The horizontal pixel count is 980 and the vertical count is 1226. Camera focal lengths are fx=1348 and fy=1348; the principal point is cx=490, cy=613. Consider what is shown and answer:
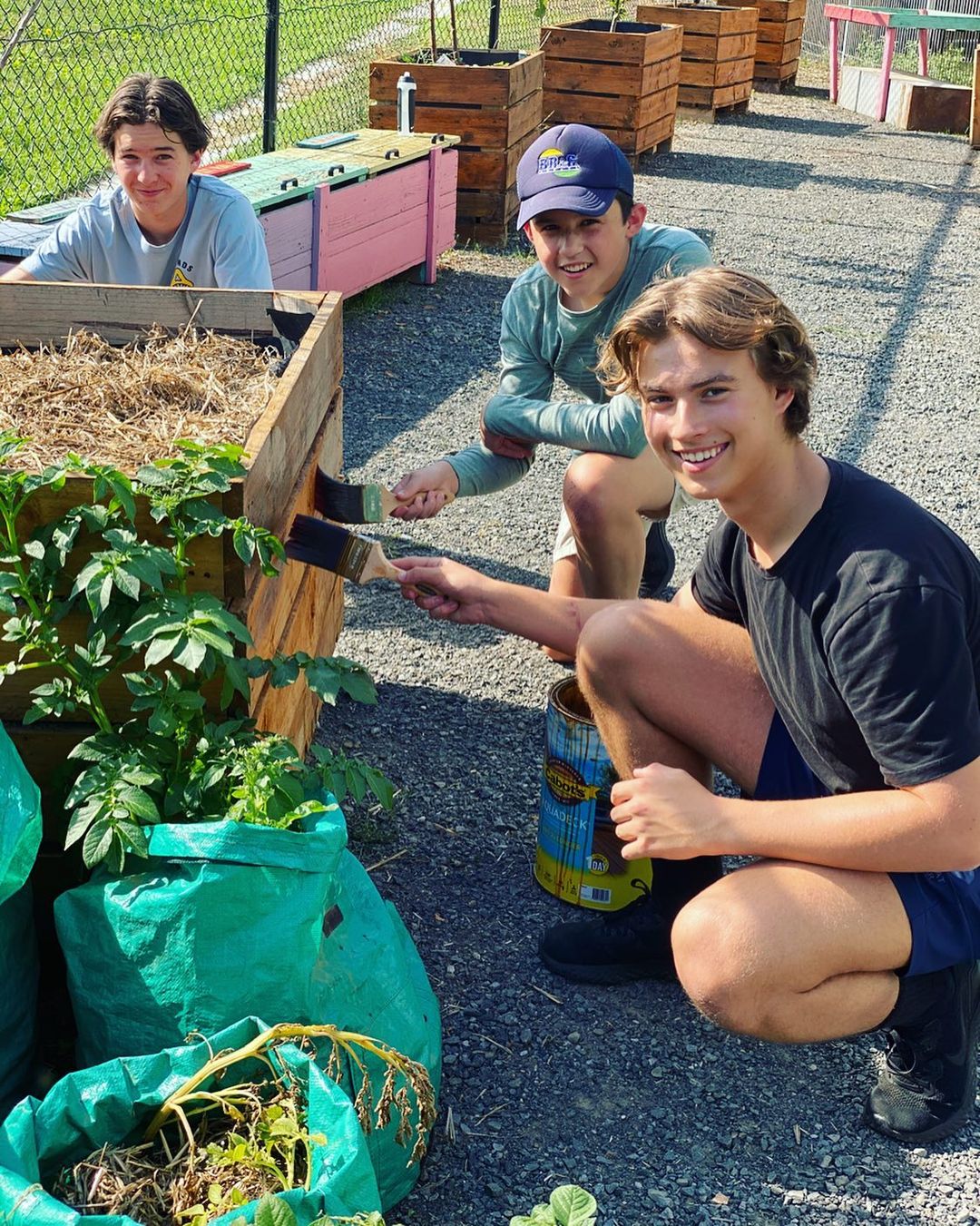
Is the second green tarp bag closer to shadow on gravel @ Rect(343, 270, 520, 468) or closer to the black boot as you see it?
the black boot

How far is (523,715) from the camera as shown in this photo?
3.60 meters

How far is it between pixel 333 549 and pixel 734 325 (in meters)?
1.00

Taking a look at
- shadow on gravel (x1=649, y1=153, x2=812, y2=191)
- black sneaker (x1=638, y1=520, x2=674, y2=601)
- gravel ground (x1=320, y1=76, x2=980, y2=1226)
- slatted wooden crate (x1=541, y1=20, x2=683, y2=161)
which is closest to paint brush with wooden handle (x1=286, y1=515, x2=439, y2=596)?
gravel ground (x1=320, y1=76, x2=980, y2=1226)

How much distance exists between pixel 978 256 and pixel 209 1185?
9.07 metres

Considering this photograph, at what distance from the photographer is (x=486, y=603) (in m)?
2.86

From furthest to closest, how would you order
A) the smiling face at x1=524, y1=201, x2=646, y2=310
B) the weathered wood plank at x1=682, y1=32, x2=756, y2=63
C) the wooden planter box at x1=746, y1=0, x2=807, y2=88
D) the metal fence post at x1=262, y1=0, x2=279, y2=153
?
the wooden planter box at x1=746, y1=0, x2=807, y2=88 → the weathered wood plank at x1=682, y1=32, x2=756, y2=63 → the metal fence post at x1=262, y1=0, x2=279, y2=153 → the smiling face at x1=524, y1=201, x2=646, y2=310

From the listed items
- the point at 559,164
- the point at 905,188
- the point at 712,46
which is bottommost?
the point at 905,188

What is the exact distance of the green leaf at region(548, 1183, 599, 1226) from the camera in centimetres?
162

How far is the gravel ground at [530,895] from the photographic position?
219 cm

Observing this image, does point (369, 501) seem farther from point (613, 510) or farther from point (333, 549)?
point (613, 510)

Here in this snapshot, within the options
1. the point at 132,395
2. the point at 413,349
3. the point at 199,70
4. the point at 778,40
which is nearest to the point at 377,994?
the point at 132,395

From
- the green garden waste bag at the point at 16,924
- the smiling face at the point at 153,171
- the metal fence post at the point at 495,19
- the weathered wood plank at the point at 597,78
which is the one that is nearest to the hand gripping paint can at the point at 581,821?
the green garden waste bag at the point at 16,924

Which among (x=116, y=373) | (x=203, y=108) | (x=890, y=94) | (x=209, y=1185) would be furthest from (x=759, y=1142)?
(x=890, y=94)

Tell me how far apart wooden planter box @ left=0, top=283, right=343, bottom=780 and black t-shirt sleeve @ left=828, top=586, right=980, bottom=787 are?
1.01 m
